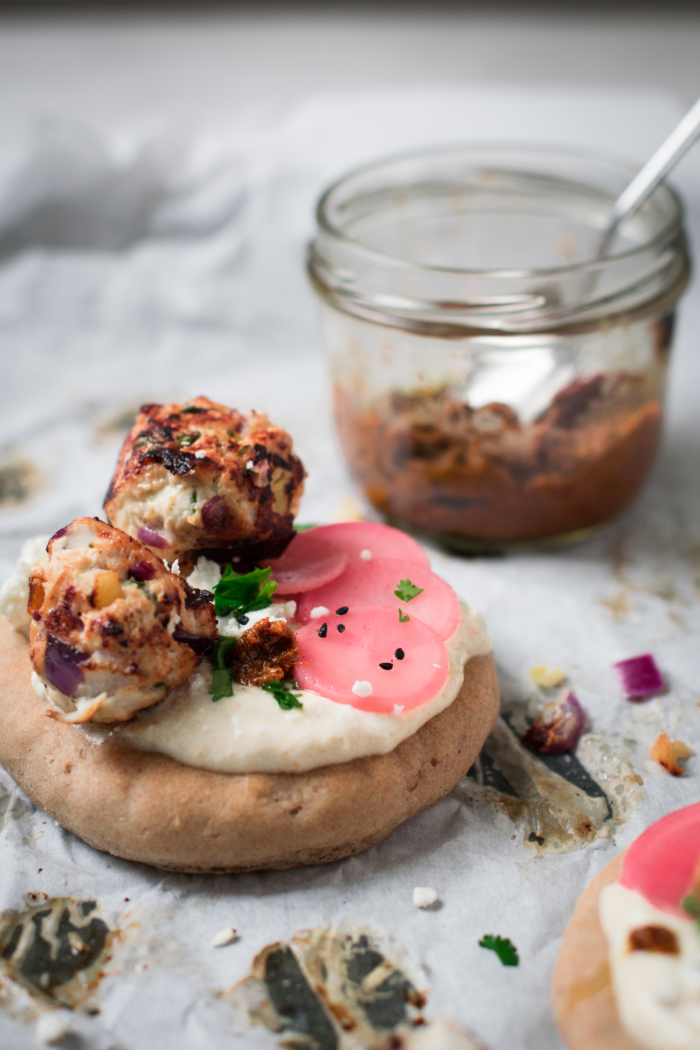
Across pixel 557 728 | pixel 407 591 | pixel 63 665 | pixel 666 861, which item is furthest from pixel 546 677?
pixel 63 665

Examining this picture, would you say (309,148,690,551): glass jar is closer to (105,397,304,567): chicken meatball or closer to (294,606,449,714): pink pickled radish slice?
(105,397,304,567): chicken meatball

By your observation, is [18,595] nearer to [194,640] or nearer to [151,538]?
[151,538]

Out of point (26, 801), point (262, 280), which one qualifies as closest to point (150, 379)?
point (262, 280)

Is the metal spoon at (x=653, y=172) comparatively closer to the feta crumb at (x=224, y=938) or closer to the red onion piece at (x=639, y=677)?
the red onion piece at (x=639, y=677)

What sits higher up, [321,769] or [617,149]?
[617,149]

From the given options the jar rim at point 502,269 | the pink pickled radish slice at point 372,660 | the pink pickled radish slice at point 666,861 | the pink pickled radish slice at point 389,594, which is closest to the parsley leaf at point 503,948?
the pink pickled radish slice at point 666,861

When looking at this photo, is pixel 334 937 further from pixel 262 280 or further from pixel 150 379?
pixel 262 280
